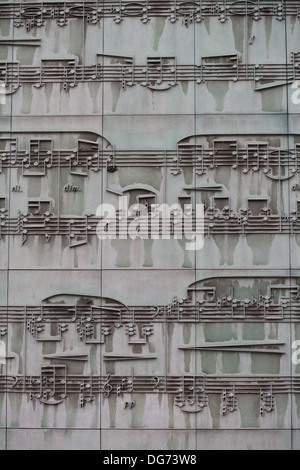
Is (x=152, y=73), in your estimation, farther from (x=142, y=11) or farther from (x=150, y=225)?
(x=150, y=225)

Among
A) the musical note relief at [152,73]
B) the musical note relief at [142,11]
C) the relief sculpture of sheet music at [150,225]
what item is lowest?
the relief sculpture of sheet music at [150,225]

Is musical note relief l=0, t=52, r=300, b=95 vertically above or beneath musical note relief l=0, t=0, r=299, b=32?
beneath
